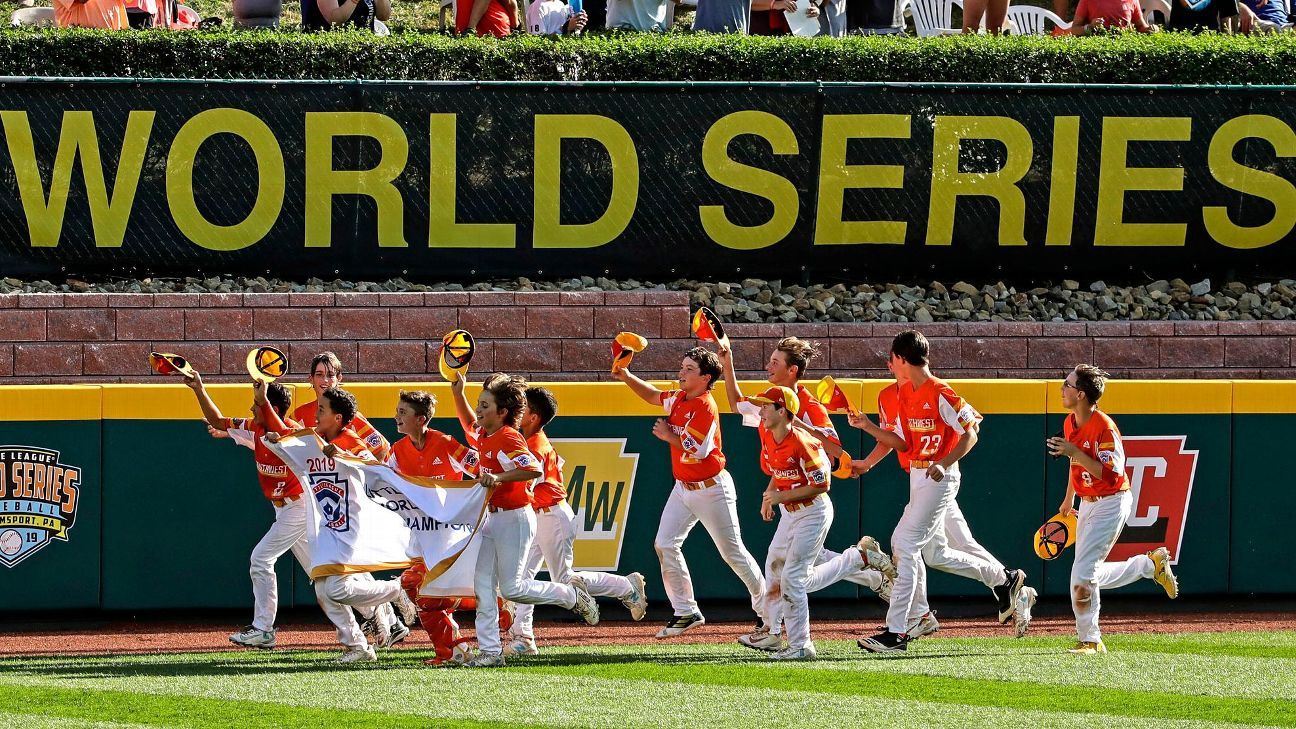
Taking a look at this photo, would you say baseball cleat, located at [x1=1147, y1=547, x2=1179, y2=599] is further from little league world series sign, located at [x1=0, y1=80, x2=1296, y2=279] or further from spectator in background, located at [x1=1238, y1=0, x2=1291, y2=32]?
spectator in background, located at [x1=1238, y1=0, x2=1291, y2=32]

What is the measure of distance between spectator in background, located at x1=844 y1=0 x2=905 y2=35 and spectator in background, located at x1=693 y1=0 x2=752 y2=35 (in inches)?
77.8

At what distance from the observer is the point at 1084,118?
41.6 ft

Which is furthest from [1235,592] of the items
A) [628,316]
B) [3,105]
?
[3,105]

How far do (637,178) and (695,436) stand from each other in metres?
3.14

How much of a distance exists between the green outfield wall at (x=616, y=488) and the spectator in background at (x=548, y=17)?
649 cm

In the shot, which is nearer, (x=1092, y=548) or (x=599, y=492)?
(x=1092, y=548)

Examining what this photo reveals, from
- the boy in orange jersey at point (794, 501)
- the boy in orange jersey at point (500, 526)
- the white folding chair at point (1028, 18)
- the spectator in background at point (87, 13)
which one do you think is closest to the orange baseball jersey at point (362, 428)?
the boy in orange jersey at point (500, 526)

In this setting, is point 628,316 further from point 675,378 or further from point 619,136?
point 619,136

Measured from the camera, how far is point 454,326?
1158 cm

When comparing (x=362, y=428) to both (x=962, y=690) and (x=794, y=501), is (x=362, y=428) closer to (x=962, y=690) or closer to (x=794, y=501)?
(x=794, y=501)

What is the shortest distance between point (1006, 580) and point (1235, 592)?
256cm

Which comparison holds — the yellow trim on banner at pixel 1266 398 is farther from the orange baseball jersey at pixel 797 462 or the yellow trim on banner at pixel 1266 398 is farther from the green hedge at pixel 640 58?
the orange baseball jersey at pixel 797 462

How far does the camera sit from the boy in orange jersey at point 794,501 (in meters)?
9.11

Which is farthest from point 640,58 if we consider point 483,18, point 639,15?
point 483,18
